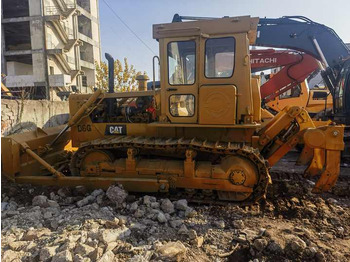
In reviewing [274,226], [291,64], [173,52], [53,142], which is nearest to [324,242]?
[274,226]

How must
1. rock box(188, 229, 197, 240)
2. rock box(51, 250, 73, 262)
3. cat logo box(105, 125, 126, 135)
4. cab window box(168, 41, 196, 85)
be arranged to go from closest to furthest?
rock box(51, 250, 73, 262), rock box(188, 229, 197, 240), cab window box(168, 41, 196, 85), cat logo box(105, 125, 126, 135)

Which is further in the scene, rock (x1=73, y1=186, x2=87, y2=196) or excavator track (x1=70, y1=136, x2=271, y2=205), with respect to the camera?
rock (x1=73, y1=186, x2=87, y2=196)

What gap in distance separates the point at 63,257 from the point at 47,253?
235 millimetres

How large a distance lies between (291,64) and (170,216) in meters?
6.44

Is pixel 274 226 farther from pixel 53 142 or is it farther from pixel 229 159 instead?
pixel 53 142

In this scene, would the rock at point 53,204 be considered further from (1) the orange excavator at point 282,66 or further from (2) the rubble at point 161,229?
(1) the orange excavator at point 282,66

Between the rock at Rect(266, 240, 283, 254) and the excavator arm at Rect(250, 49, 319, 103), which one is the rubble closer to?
the rock at Rect(266, 240, 283, 254)

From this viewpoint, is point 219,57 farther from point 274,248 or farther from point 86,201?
point 86,201

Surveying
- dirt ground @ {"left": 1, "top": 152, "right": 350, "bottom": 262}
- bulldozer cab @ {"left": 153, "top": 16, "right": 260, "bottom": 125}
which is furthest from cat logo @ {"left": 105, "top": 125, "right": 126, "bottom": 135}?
dirt ground @ {"left": 1, "top": 152, "right": 350, "bottom": 262}

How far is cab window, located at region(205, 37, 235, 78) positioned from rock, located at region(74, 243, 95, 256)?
9.83 feet

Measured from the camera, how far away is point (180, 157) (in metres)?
4.66

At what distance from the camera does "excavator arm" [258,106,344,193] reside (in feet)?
12.8

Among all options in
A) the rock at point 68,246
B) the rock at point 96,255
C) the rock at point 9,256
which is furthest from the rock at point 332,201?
the rock at point 9,256

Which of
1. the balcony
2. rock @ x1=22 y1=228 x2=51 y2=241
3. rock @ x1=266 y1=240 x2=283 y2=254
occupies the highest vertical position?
the balcony
